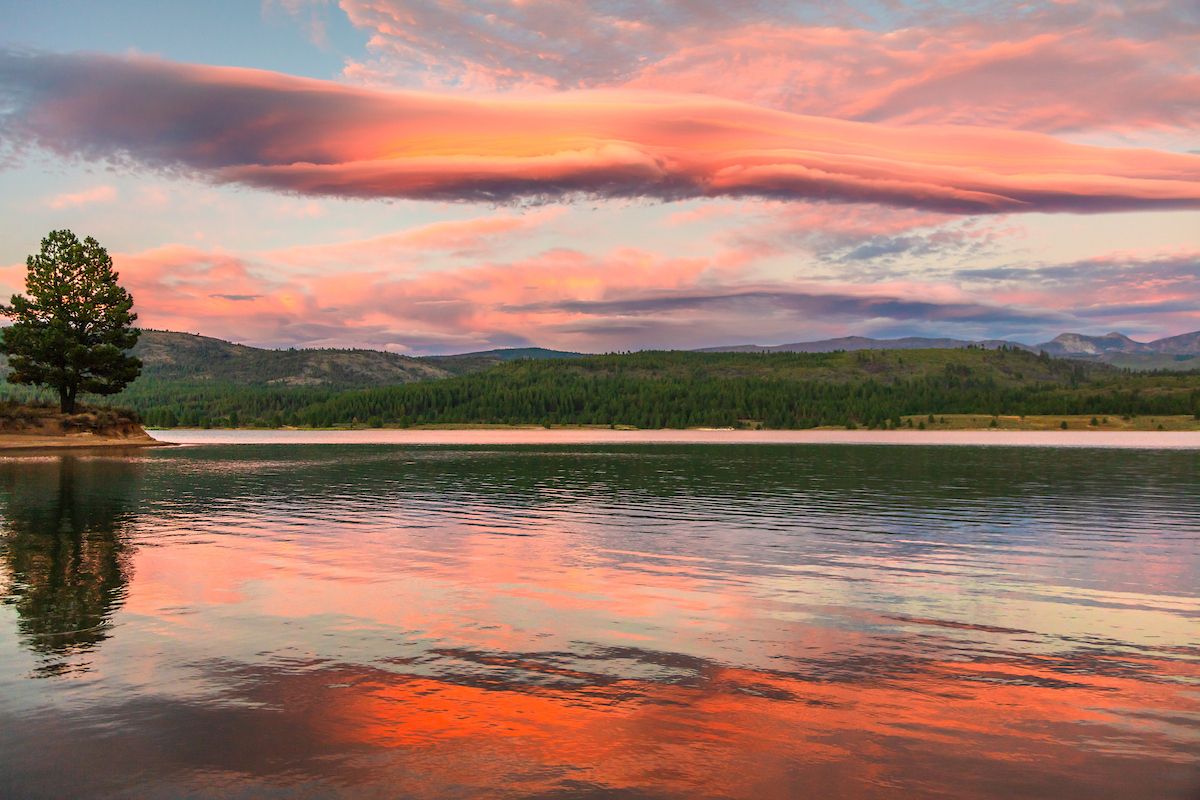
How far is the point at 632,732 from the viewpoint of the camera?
16.1 meters

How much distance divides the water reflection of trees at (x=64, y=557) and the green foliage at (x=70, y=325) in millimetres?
73714

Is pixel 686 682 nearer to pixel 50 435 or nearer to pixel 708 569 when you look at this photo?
pixel 708 569

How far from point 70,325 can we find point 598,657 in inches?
5922

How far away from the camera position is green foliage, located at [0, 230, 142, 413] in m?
139

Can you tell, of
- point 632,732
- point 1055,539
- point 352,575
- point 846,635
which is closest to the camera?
point 632,732

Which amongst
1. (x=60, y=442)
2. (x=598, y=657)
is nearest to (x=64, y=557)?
(x=598, y=657)

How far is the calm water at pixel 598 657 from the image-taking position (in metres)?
14.4

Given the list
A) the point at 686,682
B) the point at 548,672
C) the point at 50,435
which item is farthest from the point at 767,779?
the point at 50,435

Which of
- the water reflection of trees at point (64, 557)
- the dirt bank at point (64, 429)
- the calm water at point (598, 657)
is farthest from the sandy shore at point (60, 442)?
the calm water at point (598, 657)

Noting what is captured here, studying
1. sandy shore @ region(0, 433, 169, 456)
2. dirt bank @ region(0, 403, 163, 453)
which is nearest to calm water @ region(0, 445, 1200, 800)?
sandy shore @ region(0, 433, 169, 456)

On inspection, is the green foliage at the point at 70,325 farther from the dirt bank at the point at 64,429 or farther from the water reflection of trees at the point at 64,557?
the water reflection of trees at the point at 64,557

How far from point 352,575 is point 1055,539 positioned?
34026 millimetres

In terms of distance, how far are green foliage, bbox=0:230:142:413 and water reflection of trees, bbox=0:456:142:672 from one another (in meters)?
73.7

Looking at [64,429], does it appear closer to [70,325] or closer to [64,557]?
[70,325]
